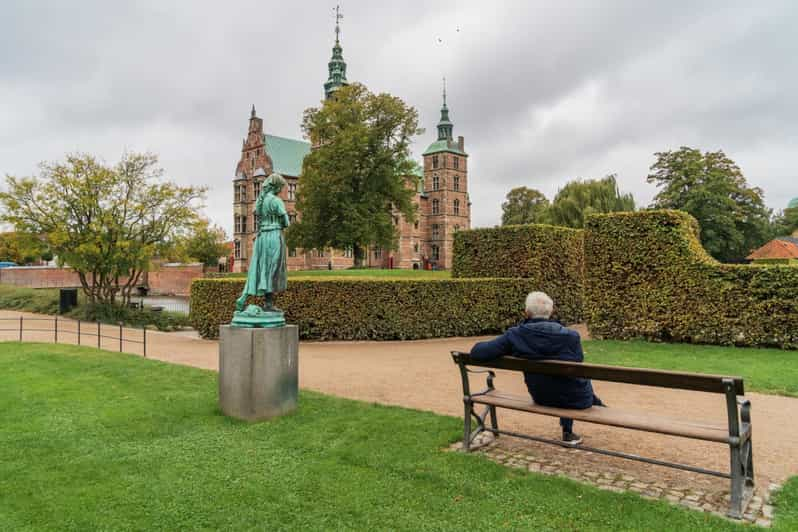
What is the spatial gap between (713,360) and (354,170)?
1067 inches

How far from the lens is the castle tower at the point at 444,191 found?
231ft

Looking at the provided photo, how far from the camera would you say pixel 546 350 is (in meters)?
4.48

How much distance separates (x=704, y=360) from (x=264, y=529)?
9.11m

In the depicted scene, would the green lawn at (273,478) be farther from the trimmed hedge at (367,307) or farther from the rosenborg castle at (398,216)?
the rosenborg castle at (398,216)

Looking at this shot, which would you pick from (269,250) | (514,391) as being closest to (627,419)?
(514,391)

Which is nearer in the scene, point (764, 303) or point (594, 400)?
point (594, 400)

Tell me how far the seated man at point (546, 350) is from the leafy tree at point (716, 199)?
40.4 meters

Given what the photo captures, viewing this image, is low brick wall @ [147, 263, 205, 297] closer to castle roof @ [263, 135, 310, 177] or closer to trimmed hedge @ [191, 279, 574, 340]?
castle roof @ [263, 135, 310, 177]

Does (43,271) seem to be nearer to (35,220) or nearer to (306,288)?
(35,220)

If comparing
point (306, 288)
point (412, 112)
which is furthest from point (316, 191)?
point (306, 288)

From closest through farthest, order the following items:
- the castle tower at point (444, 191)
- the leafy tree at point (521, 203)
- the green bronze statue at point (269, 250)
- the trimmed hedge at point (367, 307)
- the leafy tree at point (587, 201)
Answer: the green bronze statue at point (269, 250) → the trimmed hedge at point (367, 307) → the leafy tree at point (587, 201) → the leafy tree at point (521, 203) → the castle tower at point (444, 191)

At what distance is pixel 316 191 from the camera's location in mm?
33812

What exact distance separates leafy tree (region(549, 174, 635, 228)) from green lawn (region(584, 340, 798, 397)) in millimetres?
24952

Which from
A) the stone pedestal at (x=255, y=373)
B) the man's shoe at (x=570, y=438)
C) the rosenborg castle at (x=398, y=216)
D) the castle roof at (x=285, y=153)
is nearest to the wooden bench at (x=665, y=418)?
the man's shoe at (x=570, y=438)
